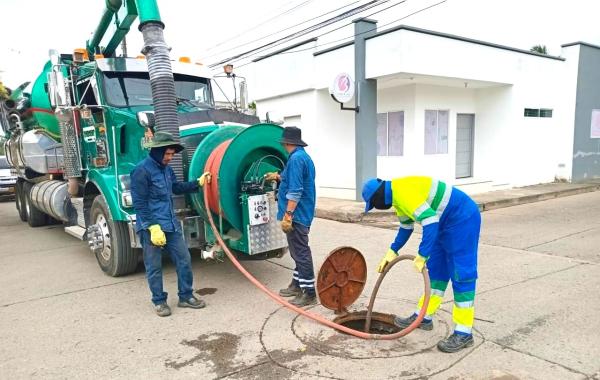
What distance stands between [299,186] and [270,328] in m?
1.36

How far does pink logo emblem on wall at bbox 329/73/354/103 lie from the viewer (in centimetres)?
1062

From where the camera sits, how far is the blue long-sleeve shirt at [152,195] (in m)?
4.18

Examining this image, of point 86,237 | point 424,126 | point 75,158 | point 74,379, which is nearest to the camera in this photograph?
point 74,379

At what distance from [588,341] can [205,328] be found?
3261mm

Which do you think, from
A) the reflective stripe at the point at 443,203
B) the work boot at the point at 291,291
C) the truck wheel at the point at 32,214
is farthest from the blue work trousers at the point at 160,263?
the truck wheel at the point at 32,214

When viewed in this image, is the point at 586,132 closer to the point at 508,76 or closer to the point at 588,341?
the point at 508,76

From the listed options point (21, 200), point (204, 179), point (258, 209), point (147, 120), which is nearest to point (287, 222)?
point (258, 209)

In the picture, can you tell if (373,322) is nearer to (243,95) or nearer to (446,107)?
(243,95)

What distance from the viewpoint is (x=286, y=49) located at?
1365 centimetres

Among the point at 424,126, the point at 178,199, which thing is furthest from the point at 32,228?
the point at 424,126

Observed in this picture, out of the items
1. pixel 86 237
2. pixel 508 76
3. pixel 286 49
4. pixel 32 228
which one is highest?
pixel 286 49

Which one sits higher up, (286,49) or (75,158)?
(286,49)

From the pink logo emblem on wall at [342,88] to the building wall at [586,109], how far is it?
371 inches

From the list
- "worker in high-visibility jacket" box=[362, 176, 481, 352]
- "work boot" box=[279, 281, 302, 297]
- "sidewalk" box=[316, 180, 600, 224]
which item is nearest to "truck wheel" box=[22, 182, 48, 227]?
"sidewalk" box=[316, 180, 600, 224]
